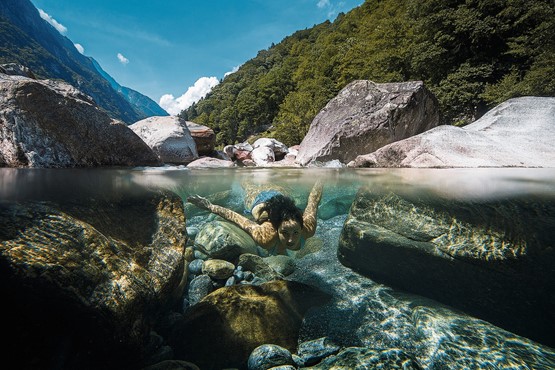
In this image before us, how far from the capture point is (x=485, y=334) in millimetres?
4133

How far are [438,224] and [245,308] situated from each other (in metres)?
4.88

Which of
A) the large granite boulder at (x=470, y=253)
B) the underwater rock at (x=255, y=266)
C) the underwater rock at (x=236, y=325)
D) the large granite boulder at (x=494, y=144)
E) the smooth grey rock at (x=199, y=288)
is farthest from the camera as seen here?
the underwater rock at (x=255, y=266)

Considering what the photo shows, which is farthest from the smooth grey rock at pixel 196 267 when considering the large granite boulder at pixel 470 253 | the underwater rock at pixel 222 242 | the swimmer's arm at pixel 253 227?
the large granite boulder at pixel 470 253

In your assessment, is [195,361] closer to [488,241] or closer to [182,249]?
[182,249]

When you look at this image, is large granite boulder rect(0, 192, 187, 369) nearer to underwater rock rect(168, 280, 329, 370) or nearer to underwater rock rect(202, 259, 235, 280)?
underwater rock rect(168, 280, 329, 370)

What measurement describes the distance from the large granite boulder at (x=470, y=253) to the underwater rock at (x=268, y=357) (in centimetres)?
352

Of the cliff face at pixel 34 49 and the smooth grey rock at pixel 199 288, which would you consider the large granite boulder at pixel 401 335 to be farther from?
the cliff face at pixel 34 49

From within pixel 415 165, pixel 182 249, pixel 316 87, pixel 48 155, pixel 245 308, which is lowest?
pixel 245 308

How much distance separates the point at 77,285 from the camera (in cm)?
266

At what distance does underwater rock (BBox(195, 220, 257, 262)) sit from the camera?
20.7 feet

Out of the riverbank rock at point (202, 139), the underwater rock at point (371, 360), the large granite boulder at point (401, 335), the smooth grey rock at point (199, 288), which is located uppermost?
the riverbank rock at point (202, 139)

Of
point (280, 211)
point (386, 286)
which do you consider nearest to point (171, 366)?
point (280, 211)

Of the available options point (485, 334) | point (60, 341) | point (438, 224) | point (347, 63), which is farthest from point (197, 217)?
point (347, 63)

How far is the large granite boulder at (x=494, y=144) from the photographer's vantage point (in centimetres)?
559
